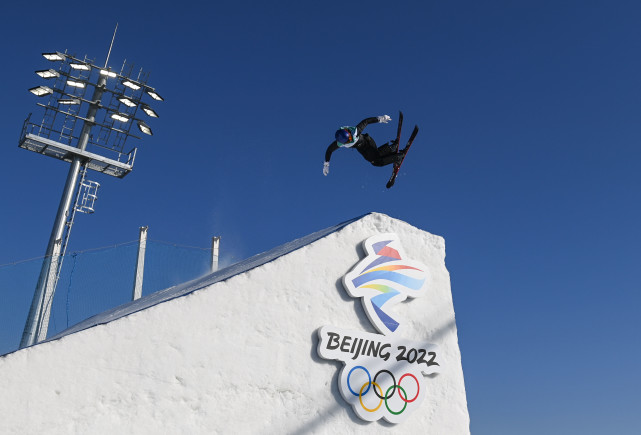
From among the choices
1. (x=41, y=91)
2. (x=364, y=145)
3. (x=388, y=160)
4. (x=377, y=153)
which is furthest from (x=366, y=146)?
(x=41, y=91)

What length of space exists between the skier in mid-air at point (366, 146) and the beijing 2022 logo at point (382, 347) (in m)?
3.06

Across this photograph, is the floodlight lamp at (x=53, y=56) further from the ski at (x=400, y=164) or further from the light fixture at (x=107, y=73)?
the ski at (x=400, y=164)

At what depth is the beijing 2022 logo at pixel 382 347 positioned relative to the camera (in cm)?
596

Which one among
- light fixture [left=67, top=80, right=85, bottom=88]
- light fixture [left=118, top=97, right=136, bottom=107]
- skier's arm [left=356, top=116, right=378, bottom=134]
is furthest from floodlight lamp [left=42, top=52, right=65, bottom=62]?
skier's arm [left=356, top=116, right=378, bottom=134]

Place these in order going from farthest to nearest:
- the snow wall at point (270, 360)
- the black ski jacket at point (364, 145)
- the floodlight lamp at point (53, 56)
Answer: the floodlight lamp at point (53, 56) → the black ski jacket at point (364, 145) → the snow wall at point (270, 360)

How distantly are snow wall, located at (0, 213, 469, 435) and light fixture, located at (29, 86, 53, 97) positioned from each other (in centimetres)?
1828

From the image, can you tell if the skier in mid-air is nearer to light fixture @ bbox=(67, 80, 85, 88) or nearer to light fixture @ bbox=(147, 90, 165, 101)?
light fixture @ bbox=(147, 90, 165, 101)

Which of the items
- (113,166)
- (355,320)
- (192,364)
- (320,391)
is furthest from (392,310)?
(113,166)

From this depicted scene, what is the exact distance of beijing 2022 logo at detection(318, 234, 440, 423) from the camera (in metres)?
5.96

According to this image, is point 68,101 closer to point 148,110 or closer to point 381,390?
point 148,110

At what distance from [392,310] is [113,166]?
1781 cm

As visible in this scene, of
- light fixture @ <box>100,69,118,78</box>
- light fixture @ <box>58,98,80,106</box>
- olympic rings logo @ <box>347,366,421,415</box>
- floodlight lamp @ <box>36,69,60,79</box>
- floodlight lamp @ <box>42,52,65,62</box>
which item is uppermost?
light fixture @ <box>100,69,118,78</box>

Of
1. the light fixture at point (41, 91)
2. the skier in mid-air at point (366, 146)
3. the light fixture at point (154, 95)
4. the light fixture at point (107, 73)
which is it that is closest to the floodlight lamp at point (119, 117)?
the light fixture at point (154, 95)

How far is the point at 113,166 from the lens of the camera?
2134cm
